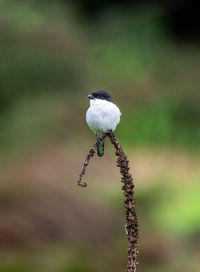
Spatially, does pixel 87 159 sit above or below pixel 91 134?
below

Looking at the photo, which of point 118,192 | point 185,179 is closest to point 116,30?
point 185,179

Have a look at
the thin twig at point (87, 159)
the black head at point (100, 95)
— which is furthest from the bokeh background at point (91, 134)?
the thin twig at point (87, 159)

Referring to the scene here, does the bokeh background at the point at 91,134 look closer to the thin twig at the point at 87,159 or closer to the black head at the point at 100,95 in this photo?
the black head at the point at 100,95

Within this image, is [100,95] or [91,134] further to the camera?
[91,134]

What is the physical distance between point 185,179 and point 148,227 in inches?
148

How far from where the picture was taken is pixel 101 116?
1919 millimetres

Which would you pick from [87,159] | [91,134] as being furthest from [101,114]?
[91,134]

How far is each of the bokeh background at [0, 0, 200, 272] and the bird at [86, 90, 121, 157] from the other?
321 cm

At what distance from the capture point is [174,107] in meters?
14.5

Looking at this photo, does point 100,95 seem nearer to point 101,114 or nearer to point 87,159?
point 101,114

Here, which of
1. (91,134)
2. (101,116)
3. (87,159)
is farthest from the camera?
(91,134)

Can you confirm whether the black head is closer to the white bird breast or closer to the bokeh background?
the white bird breast

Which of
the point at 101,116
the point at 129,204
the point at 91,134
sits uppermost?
the point at 91,134

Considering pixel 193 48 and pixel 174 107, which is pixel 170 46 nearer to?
pixel 193 48
